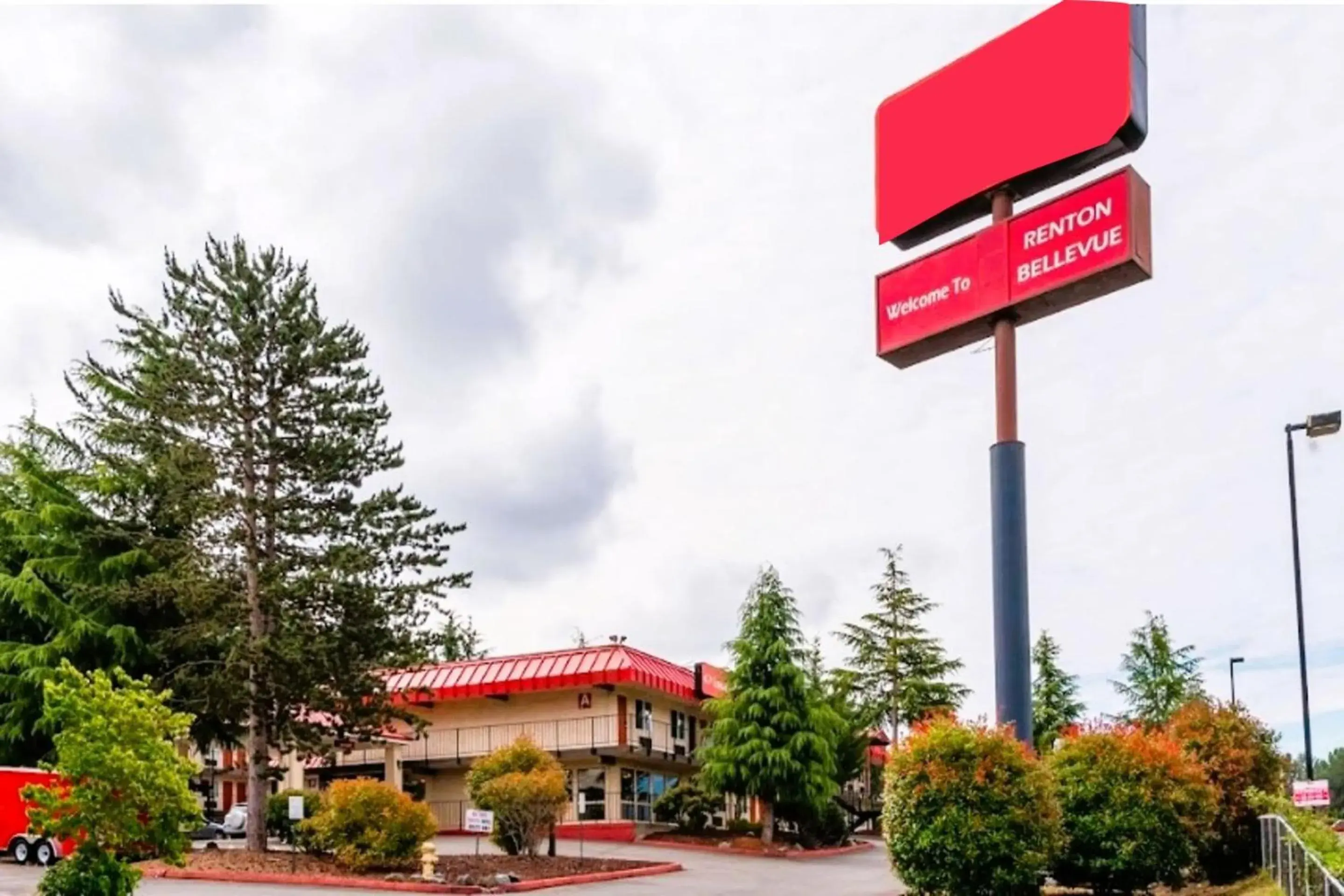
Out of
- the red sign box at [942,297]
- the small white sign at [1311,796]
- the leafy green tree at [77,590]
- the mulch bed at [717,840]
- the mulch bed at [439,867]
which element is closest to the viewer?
the small white sign at [1311,796]

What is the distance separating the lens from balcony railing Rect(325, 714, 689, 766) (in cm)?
4094

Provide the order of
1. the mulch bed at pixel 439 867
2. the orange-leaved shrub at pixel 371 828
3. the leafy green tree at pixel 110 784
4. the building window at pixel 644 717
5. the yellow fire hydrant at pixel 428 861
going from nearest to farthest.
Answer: the leafy green tree at pixel 110 784 < the yellow fire hydrant at pixel 428 861 < the mulch bed at pixel 439 867 < the orange-leaved shrub at pixel 371 828 < the building window at pixel 644 717

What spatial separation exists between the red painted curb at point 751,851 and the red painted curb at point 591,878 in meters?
5.49

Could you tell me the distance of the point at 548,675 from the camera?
41219 millimetres

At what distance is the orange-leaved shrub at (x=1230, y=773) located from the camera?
73.4 feet

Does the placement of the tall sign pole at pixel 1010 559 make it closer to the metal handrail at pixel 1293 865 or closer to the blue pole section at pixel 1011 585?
the blue pole section at pixel 1011 585

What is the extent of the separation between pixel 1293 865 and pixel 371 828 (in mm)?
16918

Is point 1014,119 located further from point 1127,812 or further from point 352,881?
point 352,881

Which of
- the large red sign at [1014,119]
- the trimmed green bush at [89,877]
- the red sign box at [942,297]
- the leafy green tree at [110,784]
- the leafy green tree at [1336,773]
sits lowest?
the leafy green tree at [1336,773]

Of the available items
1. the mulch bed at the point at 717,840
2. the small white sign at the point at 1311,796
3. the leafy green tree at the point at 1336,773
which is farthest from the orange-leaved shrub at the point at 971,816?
the leafy green tree at the point at 1336,773

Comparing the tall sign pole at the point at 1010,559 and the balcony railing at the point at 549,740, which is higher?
the tall sign pole at the point at 1010,559

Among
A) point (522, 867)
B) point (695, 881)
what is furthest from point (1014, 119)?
point (522, 867)

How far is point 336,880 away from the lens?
23969mm

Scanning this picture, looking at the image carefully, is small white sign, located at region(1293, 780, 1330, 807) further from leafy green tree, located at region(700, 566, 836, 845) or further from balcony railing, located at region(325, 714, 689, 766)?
balcony railing, located at region(325, 714, 689, 766)
